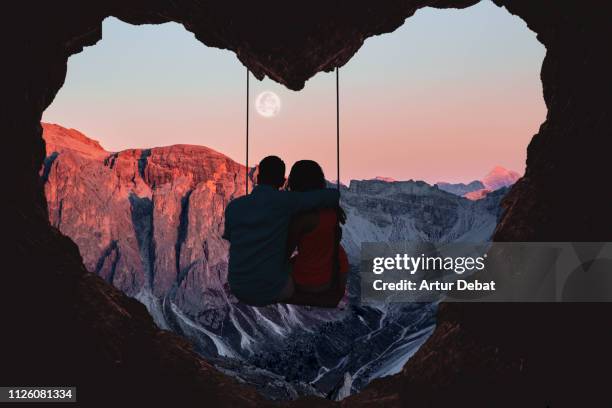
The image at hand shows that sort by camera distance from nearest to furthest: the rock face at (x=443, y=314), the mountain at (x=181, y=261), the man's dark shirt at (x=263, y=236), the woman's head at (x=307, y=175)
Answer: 1. the man's dark shirt at (x=263, y=236)
2. the woman's head at (x=307, y=175)
3. the rock face at (x=443, y=314)
4. the mountain at (x=181, y=261)

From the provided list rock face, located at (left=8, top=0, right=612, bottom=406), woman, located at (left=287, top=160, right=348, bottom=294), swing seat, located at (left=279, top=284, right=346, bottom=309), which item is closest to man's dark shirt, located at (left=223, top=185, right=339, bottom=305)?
woman, located at (left=287, top=160, right=348, bottom=294)

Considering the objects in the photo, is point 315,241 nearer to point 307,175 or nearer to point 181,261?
point 307,175

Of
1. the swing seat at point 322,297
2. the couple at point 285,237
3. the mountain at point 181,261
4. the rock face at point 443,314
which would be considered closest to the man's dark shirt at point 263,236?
the couple at point 285,237

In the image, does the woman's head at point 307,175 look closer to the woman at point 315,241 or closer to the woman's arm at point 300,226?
the woman at point 315,241

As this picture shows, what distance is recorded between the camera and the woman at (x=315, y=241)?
5.42 meters

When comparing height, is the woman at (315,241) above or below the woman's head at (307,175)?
below

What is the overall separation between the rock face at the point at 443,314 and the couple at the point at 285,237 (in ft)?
9.70

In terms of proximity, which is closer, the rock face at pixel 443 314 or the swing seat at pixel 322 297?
the swing seat at pixel 322 297

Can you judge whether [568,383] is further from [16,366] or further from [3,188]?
[3,188]

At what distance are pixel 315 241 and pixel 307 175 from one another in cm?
65

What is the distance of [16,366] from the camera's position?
6.91 m

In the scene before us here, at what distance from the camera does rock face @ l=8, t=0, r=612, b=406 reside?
23.7ft

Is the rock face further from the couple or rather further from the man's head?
the man's head

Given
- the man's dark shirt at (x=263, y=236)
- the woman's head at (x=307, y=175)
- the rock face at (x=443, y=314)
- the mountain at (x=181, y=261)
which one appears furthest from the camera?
the mountain at (x=181, y=261)
